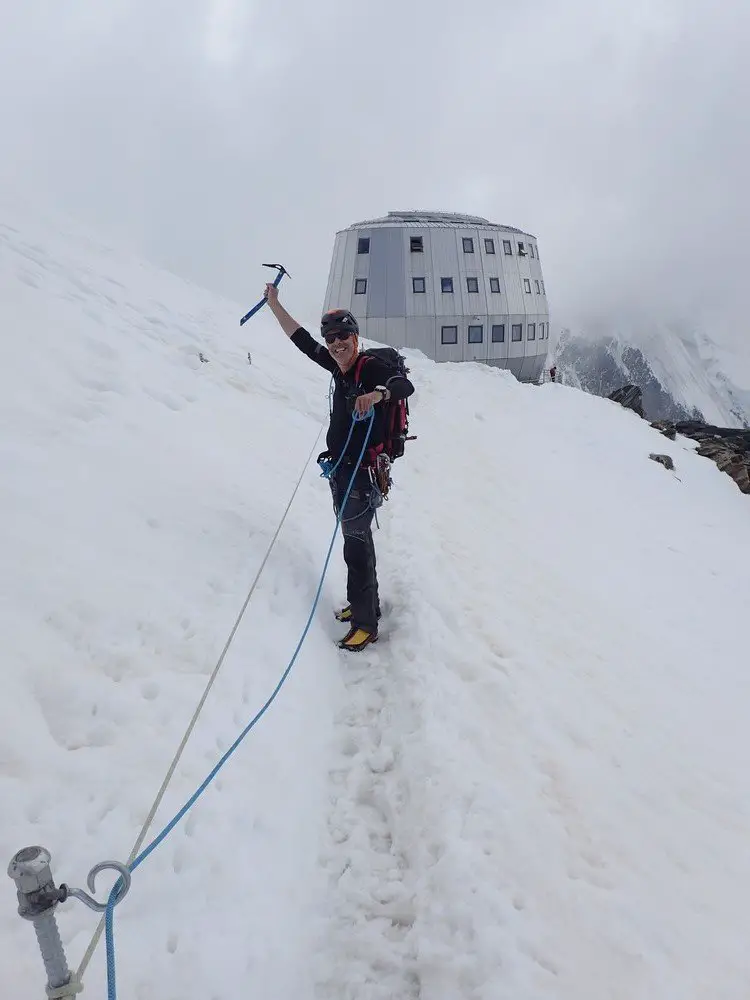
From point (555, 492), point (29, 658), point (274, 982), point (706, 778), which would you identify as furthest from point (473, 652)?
point (555, 492)

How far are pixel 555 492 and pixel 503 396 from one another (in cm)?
808

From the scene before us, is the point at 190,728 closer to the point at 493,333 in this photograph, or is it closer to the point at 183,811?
the point at 183,811

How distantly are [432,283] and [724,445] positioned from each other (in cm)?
1740

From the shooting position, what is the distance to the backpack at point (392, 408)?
5.26 m

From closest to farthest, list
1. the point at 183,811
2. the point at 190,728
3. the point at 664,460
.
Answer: the point at 183,811
the point at 190,728
the point at 664,460

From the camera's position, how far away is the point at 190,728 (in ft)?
11.2

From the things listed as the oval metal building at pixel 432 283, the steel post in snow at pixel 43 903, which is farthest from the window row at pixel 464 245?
the steel post in snow at pixel 43 903

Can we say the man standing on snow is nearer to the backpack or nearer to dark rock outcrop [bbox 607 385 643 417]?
the backpack

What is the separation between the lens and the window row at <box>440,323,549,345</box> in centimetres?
3259

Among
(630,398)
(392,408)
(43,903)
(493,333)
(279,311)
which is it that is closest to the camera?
(43,903)

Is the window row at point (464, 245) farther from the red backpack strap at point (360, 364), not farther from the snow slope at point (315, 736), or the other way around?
the red backpack strap at point (360, 364)

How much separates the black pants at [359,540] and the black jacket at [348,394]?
9.8 inches

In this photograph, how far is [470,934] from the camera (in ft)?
10.3

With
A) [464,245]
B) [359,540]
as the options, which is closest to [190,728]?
[359,540]
